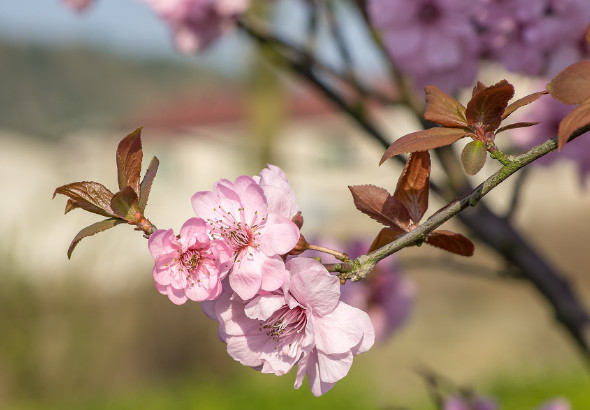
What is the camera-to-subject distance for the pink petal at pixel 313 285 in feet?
2.15

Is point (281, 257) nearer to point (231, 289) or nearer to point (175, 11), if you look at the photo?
point (231, 289)

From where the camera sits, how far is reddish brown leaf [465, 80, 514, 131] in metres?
0.67

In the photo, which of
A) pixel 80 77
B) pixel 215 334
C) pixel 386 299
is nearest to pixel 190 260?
pixel 386 299

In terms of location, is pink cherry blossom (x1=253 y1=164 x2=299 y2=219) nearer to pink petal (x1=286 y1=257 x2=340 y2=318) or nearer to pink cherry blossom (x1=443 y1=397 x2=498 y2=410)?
pink petal (x1=286 y1=257 x2=340 y2=318)

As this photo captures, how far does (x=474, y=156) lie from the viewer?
2.29 ft

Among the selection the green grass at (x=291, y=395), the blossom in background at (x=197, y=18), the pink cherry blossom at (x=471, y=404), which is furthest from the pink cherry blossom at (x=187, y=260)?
the green grass at (x=291, y=395)

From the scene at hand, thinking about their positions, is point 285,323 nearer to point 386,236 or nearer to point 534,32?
point 386,236

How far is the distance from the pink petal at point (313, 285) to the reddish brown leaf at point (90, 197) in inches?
8.0

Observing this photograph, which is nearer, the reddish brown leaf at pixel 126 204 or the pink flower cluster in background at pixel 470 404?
the reddish brown leaf at pixel 126 204

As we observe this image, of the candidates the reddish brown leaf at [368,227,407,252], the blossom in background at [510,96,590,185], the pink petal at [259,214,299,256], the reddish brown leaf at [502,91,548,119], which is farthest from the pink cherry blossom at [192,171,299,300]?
the blossom in background at [510,96,590,185]

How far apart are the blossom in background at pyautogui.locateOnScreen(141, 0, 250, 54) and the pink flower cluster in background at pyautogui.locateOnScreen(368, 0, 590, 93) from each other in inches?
22.2

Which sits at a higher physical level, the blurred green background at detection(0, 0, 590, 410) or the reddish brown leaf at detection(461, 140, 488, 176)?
the blurred green background at detection(0, 0, 590, 410)

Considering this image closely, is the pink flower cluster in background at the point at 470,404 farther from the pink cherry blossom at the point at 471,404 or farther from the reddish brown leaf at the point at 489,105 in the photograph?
the reddish brown leaf at the point at 489,105

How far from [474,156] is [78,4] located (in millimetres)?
1457
